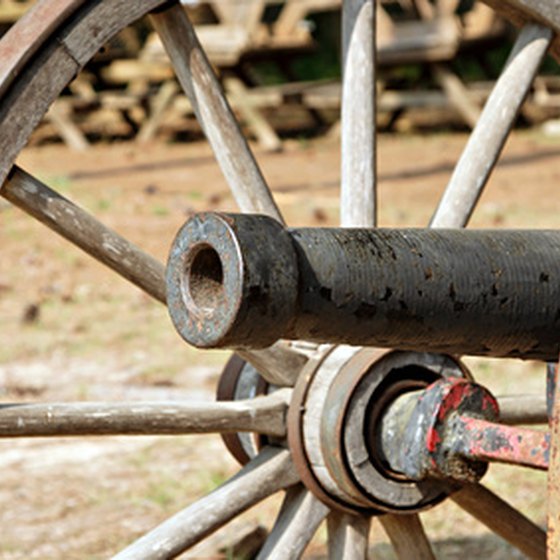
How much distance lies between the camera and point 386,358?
2.53 meters

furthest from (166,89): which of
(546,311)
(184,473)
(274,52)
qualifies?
(546,311)

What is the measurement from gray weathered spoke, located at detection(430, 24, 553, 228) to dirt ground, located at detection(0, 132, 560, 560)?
3.74 feet

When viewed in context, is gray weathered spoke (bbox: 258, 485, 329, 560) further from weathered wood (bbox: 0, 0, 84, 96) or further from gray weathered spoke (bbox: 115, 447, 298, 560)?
weathered wood (bbox: 0, 0, 84, 96)

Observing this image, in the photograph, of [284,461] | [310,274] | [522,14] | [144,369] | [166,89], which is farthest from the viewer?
[166,89]

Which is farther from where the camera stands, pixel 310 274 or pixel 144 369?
pixel 144 369

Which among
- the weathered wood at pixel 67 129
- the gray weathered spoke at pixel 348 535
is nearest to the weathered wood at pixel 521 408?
the gray weathered spoke at pixel 348 535

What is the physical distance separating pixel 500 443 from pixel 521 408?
0.75m

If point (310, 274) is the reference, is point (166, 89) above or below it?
above

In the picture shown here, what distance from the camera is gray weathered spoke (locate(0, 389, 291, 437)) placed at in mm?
2383

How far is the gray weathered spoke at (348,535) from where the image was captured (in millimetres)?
2686

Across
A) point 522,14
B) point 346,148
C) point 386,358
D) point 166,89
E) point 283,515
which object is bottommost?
point 283,515

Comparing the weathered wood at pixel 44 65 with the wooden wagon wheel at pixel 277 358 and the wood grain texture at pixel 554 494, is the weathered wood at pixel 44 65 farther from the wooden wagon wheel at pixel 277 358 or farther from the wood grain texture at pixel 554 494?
the wood grain texture at pixel 554 494

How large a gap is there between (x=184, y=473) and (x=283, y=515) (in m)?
1.58

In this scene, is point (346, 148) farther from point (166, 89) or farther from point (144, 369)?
point (166, 89)
